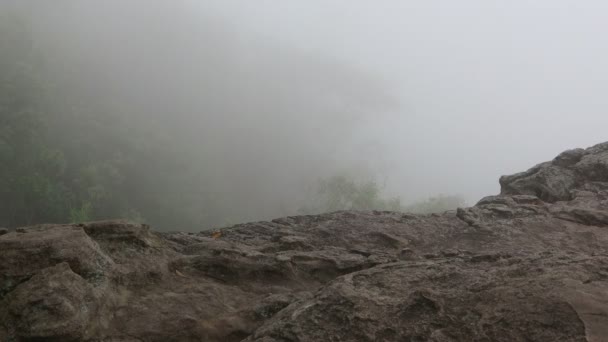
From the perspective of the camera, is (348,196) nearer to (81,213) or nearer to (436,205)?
(436,205)

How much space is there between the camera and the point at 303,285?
866 cm

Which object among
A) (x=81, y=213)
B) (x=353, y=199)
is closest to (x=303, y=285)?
(x=81, y=213)

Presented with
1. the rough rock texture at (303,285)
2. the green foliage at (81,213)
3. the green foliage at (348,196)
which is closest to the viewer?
the rough rock texture at (303,285)

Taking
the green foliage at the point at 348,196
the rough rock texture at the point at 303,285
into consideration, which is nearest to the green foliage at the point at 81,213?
the green foliage at the point at 348,196

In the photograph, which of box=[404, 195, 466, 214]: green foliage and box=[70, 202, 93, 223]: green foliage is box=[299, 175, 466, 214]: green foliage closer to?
box=[404, 195, 466, 214]: green foliage

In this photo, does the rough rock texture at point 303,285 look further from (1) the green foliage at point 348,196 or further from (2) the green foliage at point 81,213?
(1) the green foliage at point 348,196

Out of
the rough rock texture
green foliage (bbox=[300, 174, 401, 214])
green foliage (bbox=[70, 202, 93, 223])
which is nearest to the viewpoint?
the rough rock texture

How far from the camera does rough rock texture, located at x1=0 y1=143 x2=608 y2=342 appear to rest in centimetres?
585

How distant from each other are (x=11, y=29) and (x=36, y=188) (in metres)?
22.6

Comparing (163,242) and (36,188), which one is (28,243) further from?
(36,188)

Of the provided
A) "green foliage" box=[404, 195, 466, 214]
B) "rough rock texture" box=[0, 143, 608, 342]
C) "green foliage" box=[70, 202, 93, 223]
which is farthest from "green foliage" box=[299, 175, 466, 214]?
"rough rock texture" box=[0, 143, 608, 342]

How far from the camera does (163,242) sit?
9.23m

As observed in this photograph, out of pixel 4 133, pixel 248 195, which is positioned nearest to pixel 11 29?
pixel 4 133

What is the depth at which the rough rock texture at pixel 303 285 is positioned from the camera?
19.2 feet
